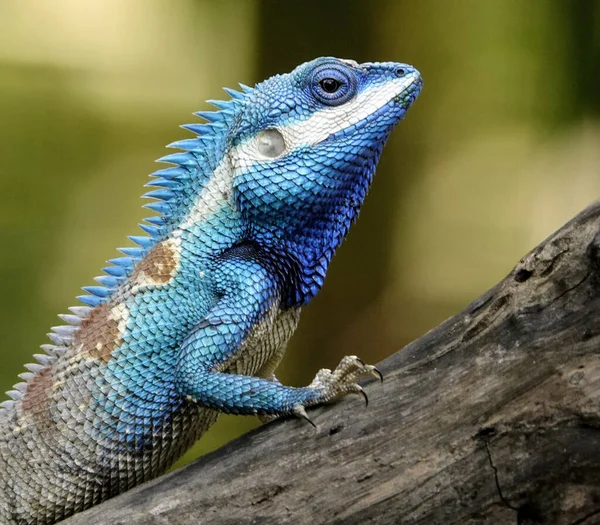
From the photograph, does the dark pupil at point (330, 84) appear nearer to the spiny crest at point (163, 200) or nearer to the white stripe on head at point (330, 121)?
the white stripe on head at point (330, 121)

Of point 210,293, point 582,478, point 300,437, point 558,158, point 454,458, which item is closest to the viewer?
point 582,478

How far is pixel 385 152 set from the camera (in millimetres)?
4453

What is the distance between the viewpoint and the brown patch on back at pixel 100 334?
230 cm

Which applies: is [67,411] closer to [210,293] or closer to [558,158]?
[210,293]

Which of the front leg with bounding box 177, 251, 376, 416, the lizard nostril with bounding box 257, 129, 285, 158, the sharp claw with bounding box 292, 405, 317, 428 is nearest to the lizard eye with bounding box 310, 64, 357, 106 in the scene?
the lizard nostril with bounding box 257, 129, 285, 158

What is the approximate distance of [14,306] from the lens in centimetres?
420

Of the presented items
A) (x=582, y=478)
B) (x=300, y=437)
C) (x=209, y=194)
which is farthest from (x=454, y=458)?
(x=209, y=194)

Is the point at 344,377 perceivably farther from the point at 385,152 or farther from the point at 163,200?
the point at 385,152

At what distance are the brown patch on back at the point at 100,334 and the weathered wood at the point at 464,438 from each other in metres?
0.55

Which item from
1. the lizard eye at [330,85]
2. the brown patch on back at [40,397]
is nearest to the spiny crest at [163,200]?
the brown patch on back at [40,397]

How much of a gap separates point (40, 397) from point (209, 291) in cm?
76

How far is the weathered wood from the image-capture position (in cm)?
164

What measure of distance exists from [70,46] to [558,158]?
10.5 feet

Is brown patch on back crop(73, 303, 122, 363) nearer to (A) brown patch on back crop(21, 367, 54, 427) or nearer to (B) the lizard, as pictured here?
(B) the lizard
